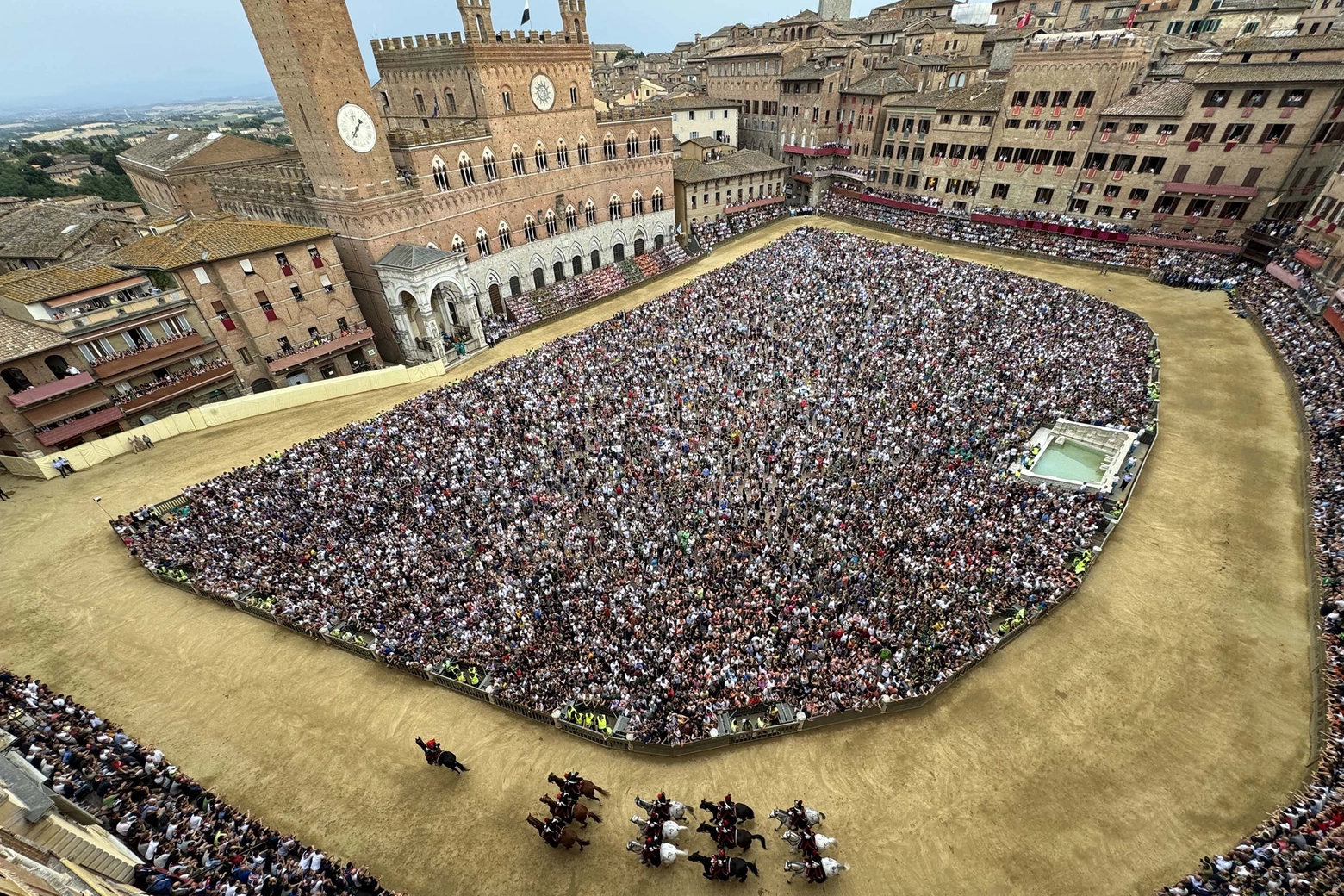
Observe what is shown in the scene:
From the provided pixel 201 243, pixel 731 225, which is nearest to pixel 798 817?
pixel 201 243

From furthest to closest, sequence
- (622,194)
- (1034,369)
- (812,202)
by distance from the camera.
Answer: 1. (812,202)
2. (622,194)
3. (1034,369)

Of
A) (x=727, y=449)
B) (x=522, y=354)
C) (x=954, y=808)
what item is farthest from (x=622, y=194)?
(x=954, y=808)

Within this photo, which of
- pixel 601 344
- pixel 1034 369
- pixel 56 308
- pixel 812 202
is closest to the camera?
pixel 56 308

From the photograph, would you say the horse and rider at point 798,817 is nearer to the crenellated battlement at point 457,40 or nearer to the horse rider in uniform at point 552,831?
the horse rider in uniform at point 552,831

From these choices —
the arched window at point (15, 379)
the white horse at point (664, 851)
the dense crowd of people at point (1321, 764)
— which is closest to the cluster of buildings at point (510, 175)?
the arched window at point (15, 379)

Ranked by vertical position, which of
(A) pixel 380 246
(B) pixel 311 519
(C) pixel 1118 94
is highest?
(C) pixel 1118 94

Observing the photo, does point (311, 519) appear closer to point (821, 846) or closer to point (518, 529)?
→ point (518, 529)

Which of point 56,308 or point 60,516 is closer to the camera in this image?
point 60,516

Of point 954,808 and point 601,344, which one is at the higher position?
point 601,344
